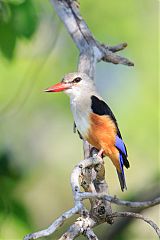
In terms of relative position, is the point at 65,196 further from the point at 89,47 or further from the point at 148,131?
the point at 89,47

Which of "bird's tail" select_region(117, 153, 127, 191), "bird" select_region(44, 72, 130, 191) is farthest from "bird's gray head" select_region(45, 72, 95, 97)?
"bird's tail" select_region(117, 153, 127, 191)

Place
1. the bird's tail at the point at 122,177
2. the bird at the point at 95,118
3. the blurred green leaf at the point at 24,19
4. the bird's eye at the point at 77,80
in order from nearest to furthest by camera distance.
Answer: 1. the bird's eye at the point at 77,80
2. the bird at the point at 95,118
3. the bird's tail at the point at 122,177
4. the blurred green leaf at the point at 24,19

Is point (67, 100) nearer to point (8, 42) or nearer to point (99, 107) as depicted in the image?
point (8, 42)

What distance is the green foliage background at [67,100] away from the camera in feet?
23.1

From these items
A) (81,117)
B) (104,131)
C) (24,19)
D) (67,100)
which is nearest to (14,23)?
(24,19)

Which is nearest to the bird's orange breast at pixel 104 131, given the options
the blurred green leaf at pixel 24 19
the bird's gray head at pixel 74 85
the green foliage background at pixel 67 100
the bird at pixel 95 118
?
the bird at pixel 95 118

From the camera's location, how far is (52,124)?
869cm

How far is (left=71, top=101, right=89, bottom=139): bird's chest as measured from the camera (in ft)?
14.5

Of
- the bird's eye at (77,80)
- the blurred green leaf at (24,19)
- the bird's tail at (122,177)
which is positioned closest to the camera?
the bird's eye at (77,80)

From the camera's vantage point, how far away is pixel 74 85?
15.3 ft

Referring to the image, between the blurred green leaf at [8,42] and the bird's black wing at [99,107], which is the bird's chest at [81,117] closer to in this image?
the bird's black wing at [99,107]

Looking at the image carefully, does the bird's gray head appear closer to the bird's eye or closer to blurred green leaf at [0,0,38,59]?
the bird's eye

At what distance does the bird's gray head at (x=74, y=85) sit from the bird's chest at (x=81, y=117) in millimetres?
95

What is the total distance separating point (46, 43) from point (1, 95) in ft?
2.43
